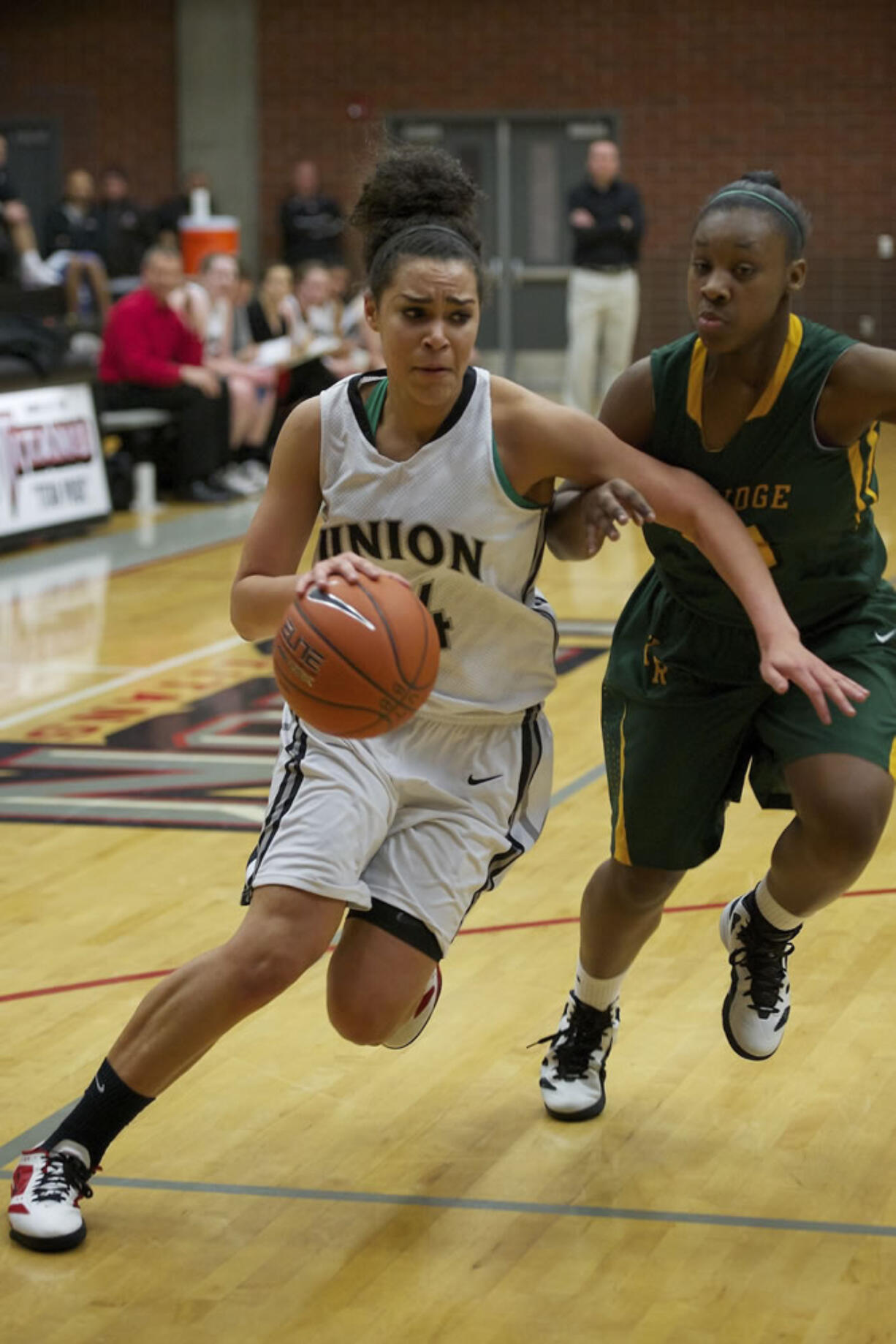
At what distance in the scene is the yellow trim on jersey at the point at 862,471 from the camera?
321 cm

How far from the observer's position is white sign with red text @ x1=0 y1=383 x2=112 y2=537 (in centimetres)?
1041

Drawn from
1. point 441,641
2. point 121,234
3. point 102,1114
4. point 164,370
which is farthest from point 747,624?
point 121,234

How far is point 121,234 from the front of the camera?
18297mm

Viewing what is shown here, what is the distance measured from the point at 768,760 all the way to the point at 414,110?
1749cm

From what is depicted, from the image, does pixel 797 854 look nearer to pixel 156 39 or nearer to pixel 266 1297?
pixel 266 1297

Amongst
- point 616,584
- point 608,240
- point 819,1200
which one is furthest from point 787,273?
point 608,240

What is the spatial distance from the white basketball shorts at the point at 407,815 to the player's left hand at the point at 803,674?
0.49 meters

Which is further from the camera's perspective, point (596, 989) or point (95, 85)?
point (95, 85)

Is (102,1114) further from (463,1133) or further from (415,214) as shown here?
(415,214)

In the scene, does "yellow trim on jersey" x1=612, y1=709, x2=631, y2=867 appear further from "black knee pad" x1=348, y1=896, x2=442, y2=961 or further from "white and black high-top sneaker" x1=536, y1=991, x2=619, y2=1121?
"black knee pad" x1=348, y1=896, x2=442, y2=961

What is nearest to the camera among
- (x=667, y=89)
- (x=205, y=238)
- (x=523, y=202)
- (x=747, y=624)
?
(x=747, y=624)

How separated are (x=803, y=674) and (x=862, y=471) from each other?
480mm

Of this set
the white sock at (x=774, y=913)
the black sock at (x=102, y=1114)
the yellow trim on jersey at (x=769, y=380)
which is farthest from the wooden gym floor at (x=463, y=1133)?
the yellow trim on jersey at (x=769, y=380)

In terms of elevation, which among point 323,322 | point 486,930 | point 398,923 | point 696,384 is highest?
point 696,384
